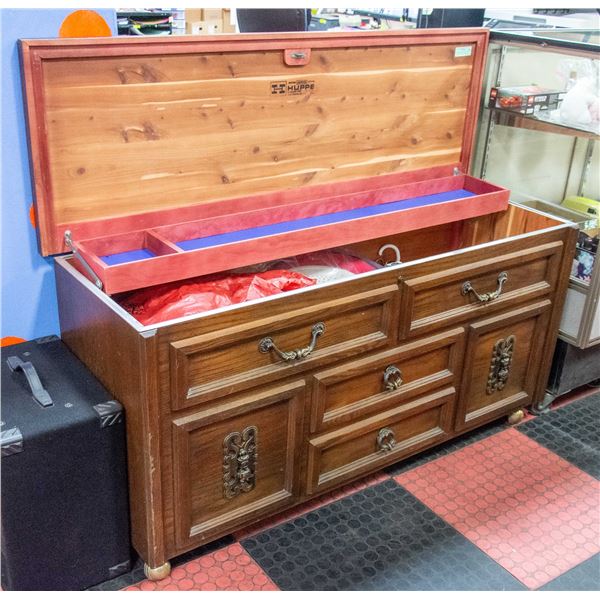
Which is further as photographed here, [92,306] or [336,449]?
[336,449]

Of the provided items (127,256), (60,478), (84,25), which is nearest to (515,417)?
(127,256)

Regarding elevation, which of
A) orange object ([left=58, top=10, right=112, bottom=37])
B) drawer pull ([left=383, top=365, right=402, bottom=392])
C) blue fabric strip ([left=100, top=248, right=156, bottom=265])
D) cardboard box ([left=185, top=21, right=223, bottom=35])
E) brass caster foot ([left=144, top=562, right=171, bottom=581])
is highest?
orange object ([left=58, top=10, right=112, bottom=37])

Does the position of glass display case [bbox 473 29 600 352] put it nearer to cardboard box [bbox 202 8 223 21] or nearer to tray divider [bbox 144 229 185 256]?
tray divider [bbox 144 229 185 256]

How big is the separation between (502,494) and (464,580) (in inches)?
15.8

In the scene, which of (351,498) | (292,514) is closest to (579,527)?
(351,498)

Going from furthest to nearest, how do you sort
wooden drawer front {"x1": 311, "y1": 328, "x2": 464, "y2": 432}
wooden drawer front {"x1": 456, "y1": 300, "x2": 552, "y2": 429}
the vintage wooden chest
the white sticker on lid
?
the white sticker on lid, wooden drawer front {"x1": 456, "y1": 300, "x2": 552, "y2": 429}, wooden drawer front {"x1": 311, "y1": 328, "x2": 464, "y2": 432}, the vintage wooden chest

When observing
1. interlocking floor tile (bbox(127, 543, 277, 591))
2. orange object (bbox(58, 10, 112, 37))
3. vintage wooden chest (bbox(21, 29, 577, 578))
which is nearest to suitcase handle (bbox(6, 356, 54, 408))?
vintage wooden chest (bbox(21, 29, 577, 578))

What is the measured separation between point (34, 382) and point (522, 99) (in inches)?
74.1

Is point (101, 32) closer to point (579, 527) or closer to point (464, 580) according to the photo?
point (464, 580)

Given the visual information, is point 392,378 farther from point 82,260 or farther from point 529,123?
point 529,123

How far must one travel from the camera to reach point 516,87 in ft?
8.89

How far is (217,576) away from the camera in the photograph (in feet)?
6.20

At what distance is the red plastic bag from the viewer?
72.3 inches

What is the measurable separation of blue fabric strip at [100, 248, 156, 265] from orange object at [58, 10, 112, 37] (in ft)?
1.76
